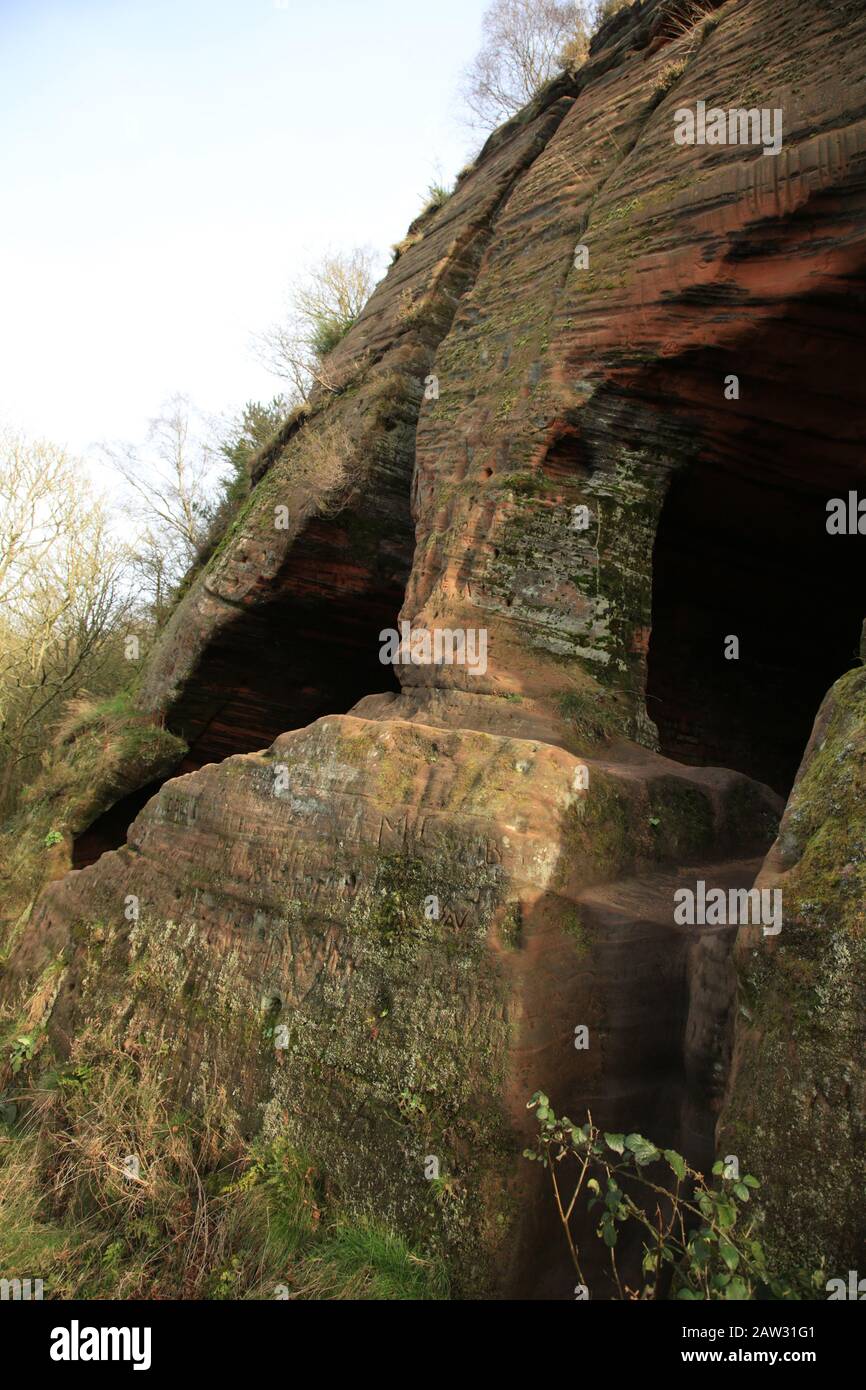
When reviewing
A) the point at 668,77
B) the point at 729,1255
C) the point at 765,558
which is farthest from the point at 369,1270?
the point at 668,77

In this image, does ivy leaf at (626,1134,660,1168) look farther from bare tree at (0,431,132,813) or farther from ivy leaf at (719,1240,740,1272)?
bare tree at (0,431,132,813)

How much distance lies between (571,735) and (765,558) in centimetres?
397

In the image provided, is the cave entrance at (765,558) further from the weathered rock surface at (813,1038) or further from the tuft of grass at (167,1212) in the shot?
the tuft of grass at (167,1212)

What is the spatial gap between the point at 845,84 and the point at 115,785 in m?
9.89

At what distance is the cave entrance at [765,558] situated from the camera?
20.7ft

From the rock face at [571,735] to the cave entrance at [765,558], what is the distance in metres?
0.03

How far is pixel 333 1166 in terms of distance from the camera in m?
4.23

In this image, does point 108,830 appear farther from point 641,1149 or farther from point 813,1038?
point 813,1038

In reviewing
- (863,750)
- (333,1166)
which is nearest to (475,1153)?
(333,1166)

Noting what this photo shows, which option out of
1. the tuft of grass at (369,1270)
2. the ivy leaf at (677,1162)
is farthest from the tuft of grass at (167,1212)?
the ivy leaf at (677,1162)

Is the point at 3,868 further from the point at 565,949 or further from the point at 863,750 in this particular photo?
the point at 863,750

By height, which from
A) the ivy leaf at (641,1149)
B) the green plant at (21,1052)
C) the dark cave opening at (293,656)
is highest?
the dark cave opening at (293,656)

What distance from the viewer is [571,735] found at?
18.8 feet

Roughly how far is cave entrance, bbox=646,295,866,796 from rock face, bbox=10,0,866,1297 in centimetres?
3
